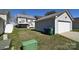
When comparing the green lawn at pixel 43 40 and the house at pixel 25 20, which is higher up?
the house at pixel 25 20

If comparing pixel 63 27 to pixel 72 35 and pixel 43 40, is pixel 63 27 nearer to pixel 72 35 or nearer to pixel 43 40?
pixel 72 35

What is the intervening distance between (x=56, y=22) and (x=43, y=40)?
472 millimetres

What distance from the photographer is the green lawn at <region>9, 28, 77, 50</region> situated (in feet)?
12.5

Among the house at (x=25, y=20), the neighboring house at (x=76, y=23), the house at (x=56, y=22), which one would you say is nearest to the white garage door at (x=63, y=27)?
the house at (x=56, y=22)

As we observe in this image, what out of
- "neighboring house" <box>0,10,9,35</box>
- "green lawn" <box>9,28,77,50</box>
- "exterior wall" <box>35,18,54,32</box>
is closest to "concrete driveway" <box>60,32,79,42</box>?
"green lawn" <box>9,28,77,50</box>

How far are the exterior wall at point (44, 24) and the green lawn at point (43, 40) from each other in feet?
0.38

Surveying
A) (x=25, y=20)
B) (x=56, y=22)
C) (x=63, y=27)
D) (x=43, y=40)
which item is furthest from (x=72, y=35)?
(x=25, y=20)

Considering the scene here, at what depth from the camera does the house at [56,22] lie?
385cm

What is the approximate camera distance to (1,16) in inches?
151

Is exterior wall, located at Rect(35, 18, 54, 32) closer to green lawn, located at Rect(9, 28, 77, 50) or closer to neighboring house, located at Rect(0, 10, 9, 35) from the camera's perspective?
green lawn, located at Rect(9, 28, 77, 50)

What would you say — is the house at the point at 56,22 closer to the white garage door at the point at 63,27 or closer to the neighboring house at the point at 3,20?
the white garage door at the point at 63,27
